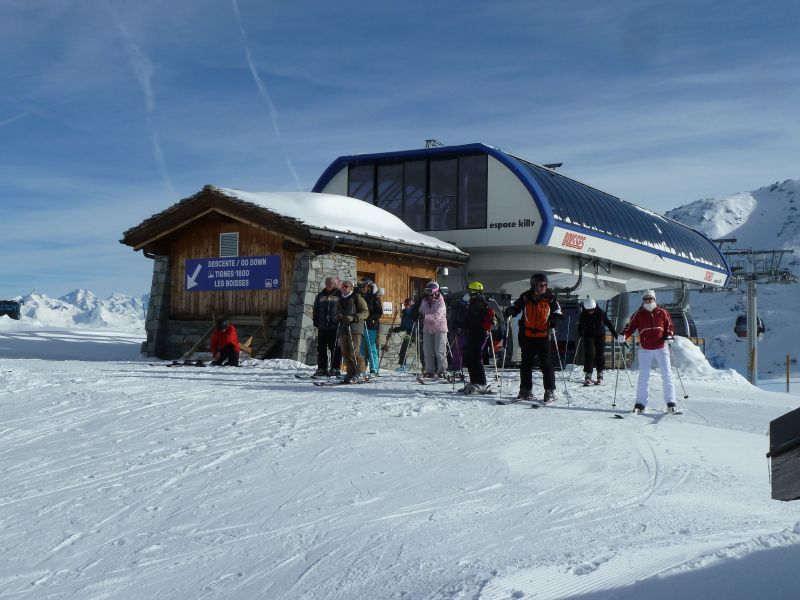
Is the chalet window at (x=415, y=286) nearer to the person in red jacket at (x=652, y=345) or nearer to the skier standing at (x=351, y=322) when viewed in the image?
the skier standing at (x=351, y=322)

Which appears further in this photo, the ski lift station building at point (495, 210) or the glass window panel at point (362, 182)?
the glass window panel at point (362, 182)

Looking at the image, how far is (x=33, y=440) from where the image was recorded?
7.82 m

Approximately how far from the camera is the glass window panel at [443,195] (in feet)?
80.6

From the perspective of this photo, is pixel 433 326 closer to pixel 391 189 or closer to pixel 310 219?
pixel 310 219

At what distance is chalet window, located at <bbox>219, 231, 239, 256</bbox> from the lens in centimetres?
1894

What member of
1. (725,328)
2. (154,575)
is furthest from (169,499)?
(725,328)

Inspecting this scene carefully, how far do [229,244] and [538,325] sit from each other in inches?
404

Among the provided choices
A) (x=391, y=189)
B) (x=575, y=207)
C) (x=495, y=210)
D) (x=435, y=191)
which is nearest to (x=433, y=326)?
(x=495, y=210)

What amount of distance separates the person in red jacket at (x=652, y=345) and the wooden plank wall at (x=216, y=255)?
30.2 ft

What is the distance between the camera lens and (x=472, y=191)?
24.4m

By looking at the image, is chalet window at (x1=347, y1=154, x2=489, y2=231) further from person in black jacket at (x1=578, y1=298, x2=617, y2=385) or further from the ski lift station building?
person in black jacket at (x1=578, y1=298, x2=617, y2=385)

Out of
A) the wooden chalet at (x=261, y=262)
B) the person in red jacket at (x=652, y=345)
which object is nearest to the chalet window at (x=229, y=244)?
the wooden chalet at (x=261, y=262)

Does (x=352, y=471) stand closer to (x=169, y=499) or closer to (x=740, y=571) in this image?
(x=169, y=499)

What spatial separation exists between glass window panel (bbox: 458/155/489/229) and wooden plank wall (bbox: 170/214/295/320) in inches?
306
